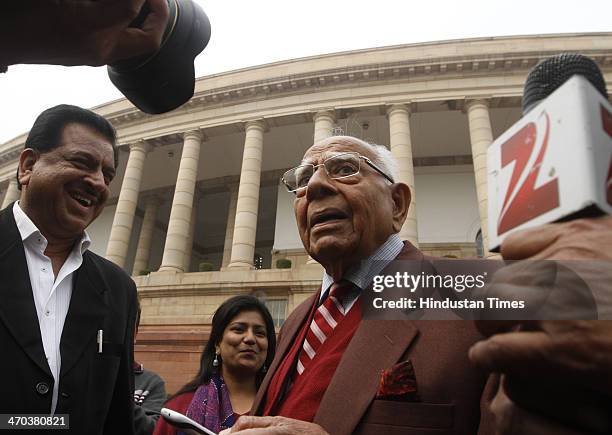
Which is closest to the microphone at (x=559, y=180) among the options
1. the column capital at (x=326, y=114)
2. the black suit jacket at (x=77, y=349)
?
the black suit jacket at (x=77, y=349)

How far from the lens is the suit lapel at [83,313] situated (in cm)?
224

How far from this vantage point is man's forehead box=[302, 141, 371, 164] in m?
2.50

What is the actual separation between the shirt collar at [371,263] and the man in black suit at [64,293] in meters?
1.29

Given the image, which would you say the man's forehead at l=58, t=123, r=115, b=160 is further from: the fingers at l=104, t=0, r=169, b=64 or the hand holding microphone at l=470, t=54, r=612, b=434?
the hand holding microphone at l=470, t=54, r=612, b=434

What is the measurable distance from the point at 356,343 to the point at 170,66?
50.1 inches

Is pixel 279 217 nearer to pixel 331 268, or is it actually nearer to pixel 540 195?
pixel 331 268

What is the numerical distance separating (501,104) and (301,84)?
1060 centimetres

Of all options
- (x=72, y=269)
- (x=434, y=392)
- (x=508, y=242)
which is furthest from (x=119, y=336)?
(x=508, y=242)

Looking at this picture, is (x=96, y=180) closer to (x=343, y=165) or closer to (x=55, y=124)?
(x=55, y=124)

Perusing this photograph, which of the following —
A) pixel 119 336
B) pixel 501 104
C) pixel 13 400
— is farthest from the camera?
pixel 501 104

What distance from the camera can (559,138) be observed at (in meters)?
0.54

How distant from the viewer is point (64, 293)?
2.48 m

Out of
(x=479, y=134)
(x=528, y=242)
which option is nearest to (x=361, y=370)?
(x=528, y=242)

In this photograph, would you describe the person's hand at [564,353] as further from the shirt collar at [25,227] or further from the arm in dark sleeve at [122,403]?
the shirt collar at [25,227]
